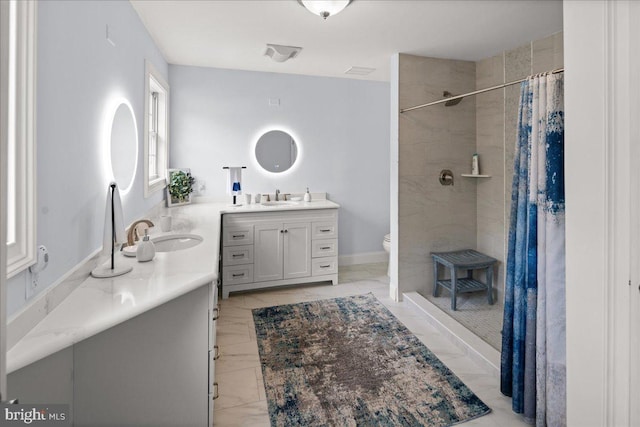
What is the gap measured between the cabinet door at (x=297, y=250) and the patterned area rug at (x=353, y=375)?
68cm

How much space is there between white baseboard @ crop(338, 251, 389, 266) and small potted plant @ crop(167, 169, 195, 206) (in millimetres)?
2054

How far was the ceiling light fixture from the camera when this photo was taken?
7.24 ft

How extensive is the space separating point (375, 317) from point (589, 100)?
225 cm

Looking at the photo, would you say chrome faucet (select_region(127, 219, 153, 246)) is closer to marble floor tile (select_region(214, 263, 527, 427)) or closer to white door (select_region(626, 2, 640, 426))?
marble floor tile (select_region(214, 263, 527, 427))

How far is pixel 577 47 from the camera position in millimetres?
1338

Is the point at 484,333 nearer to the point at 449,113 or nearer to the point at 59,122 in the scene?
the point at 449,113

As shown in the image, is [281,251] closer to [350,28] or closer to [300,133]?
[300,133]

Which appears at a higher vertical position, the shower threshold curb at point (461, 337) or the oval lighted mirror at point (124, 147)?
the oval lighted mirror at point (124, 147)

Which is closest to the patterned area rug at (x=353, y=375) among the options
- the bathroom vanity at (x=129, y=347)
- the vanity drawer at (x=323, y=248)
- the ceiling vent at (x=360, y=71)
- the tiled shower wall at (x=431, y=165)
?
the bathroom vanity at (x=129, y=347)

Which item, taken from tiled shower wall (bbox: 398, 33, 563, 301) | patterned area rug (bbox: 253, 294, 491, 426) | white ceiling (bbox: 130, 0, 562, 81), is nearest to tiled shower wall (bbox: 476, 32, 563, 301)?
tiled shower wall (bbox: 398, 33, 563, 301)

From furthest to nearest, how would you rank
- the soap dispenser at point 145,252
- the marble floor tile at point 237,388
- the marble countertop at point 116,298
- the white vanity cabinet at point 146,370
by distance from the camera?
the marble floor tile at point 237,388 < the soap dispenser at point 145,252 < the white vanity cabinet at point 146,370 < the marble countertop at point 116,298

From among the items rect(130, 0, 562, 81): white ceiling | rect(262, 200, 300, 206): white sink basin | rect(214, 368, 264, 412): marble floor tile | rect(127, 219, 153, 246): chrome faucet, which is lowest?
rect(214, 368, 264, 412): marble floor tile

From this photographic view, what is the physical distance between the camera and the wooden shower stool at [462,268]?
3.13 meters

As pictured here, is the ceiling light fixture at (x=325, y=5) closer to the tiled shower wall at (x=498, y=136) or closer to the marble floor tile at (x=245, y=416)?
the tiled shower wall at (x=498, y=136)
